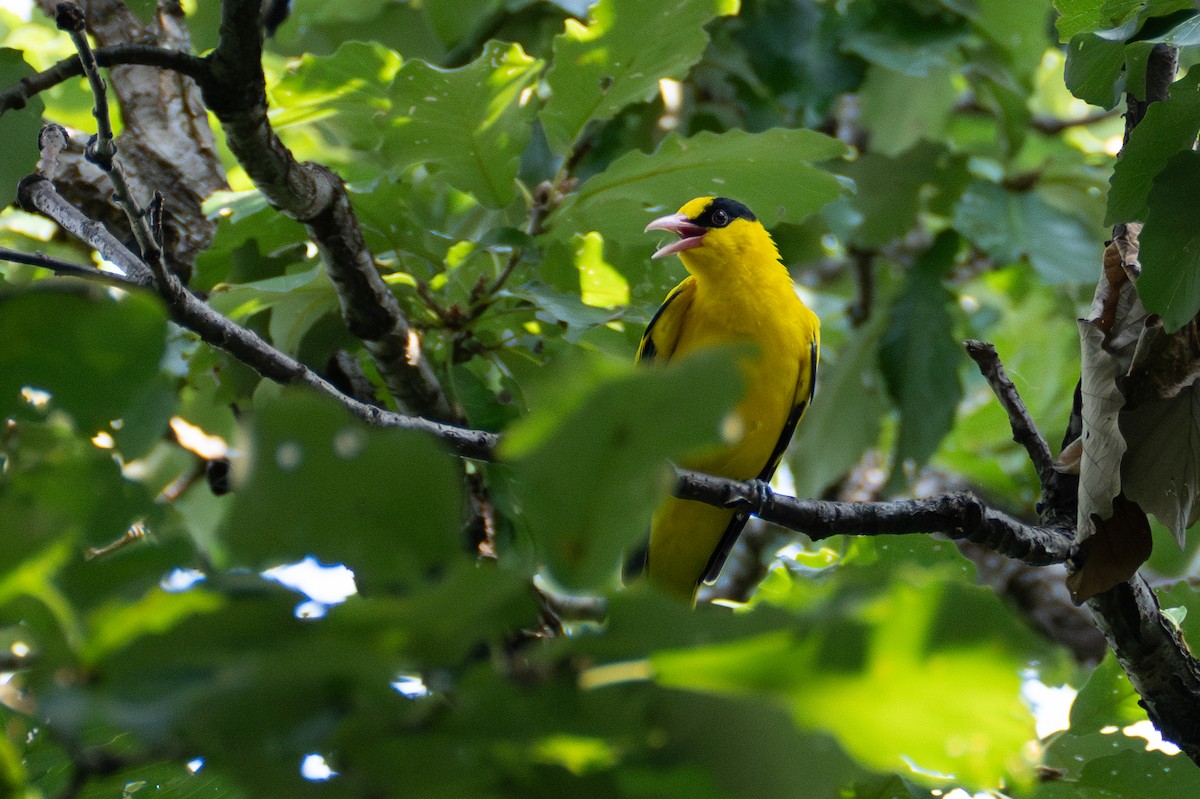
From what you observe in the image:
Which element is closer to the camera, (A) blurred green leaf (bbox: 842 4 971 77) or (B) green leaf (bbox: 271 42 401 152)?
(B) green leaf (bbox: 271 42 401 152)

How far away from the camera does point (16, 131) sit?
6.52ft

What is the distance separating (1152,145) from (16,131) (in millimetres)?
2049

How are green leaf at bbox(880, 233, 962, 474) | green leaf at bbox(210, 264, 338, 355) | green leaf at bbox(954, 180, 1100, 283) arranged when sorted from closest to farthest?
green leaf at bbox(210, 264, 338, 355), green leaf at bbox(954, 180, 1100, 283), green leaf at bbox(880, 233, 962, 474)

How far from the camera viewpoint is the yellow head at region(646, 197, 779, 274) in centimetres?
439

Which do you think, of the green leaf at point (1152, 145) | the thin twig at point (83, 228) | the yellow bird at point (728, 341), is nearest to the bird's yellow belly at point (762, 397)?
the yellow bird at point (728, 341)

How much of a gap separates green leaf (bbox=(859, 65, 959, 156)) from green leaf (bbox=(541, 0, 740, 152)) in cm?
246

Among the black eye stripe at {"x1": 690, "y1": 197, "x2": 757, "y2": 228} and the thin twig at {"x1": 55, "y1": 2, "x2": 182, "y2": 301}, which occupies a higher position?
the thin twig at {"x1": 55, "y1": 2, "x2": 182, "y2": 301}

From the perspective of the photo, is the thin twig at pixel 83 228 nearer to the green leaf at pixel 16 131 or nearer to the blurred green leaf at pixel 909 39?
the green leaf at pixel 16 131

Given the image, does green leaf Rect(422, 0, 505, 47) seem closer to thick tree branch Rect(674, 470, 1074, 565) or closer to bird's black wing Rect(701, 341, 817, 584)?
bird's black wing Rect(701, 341, 817, 584)

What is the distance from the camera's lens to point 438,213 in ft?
14.3

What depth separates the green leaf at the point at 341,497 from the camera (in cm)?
74

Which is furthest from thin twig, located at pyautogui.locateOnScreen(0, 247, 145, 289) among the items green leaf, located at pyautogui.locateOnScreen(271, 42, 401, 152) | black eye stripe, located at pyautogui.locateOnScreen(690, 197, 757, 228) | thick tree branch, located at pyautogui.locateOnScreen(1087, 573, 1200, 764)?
black eye stripe, located at pyautogui.locateOnScreen(690, 197, 757, 228)

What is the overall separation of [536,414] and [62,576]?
1.20 feet

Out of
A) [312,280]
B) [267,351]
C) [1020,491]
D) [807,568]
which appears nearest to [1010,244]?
[1020,491]
